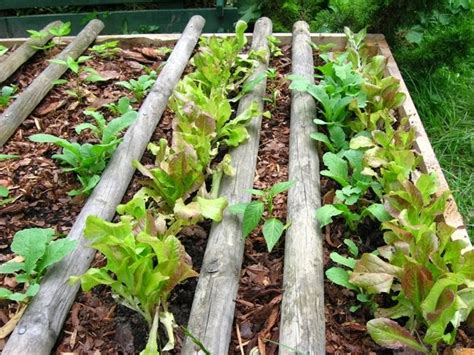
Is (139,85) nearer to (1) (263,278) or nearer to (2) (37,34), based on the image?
(2) (37,34)

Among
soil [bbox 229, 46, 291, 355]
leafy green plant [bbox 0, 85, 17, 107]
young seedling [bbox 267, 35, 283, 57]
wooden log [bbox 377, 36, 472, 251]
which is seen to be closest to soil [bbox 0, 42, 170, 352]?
leafy green plant [bbox 0, 85, 17, 107]

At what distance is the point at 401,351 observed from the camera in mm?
1526

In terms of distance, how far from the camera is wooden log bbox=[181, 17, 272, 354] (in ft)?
5.07

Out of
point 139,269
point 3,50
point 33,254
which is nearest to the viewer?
point 139,269

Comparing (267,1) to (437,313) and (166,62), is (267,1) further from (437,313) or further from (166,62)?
(437,313)

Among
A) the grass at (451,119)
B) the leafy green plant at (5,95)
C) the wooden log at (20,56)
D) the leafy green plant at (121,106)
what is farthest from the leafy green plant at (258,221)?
the wooden log at (20,56)

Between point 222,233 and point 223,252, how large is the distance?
0.30ft

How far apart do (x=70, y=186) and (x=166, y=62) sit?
3.79 feet

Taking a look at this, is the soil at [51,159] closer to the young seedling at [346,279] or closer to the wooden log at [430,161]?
the young seedling at [346,279]

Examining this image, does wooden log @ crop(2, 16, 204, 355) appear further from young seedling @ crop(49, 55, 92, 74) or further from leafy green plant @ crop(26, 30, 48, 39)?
leafy green plant @ crop(26, 30, 48, 39)

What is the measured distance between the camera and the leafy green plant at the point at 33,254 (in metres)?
1.66

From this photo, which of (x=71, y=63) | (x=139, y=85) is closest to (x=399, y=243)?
(x=139, y=85)

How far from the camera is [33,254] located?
1.67 m

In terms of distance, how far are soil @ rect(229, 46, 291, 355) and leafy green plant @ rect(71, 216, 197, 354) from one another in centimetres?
22
